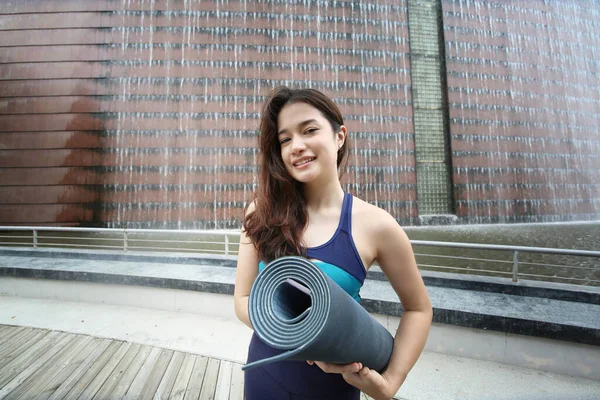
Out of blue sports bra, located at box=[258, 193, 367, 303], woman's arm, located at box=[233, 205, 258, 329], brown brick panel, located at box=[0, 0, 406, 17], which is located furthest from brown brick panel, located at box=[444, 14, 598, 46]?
woman's arm, located at box=[233, 205, 258, 329]

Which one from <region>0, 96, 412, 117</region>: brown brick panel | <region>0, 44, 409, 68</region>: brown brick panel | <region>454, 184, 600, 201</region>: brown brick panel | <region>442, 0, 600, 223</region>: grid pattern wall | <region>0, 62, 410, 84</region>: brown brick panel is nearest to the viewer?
<region>0, 96, 412, 117</region>: brown brick panel

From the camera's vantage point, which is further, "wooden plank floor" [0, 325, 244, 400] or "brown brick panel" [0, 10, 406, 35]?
"brown brick panel" [0, 10, 406, 35]

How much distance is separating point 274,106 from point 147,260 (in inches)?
199

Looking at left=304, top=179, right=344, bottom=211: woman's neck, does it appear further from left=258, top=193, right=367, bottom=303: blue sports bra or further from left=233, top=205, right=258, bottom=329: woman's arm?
left=233, top=205, right=258, bottom=329: woman's arm

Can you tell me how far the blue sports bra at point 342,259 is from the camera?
0.92m

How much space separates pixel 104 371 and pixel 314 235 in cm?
291

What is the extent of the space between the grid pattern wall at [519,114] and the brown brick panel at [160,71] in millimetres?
8602

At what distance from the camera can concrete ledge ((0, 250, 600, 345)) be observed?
2.75 m

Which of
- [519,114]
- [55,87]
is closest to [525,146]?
[519,114]

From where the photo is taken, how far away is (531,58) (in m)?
20.3

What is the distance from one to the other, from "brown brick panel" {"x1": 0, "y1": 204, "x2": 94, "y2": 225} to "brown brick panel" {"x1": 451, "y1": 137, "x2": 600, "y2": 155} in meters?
22.8

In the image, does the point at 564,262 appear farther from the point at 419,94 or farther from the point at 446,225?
the point at 419,94

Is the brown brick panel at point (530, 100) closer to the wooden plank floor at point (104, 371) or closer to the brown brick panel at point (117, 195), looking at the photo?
the brown brick panel at point (117, 195)

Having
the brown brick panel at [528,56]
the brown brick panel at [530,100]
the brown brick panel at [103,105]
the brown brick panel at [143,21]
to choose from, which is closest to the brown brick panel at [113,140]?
the brown brick panel at [103,105]
